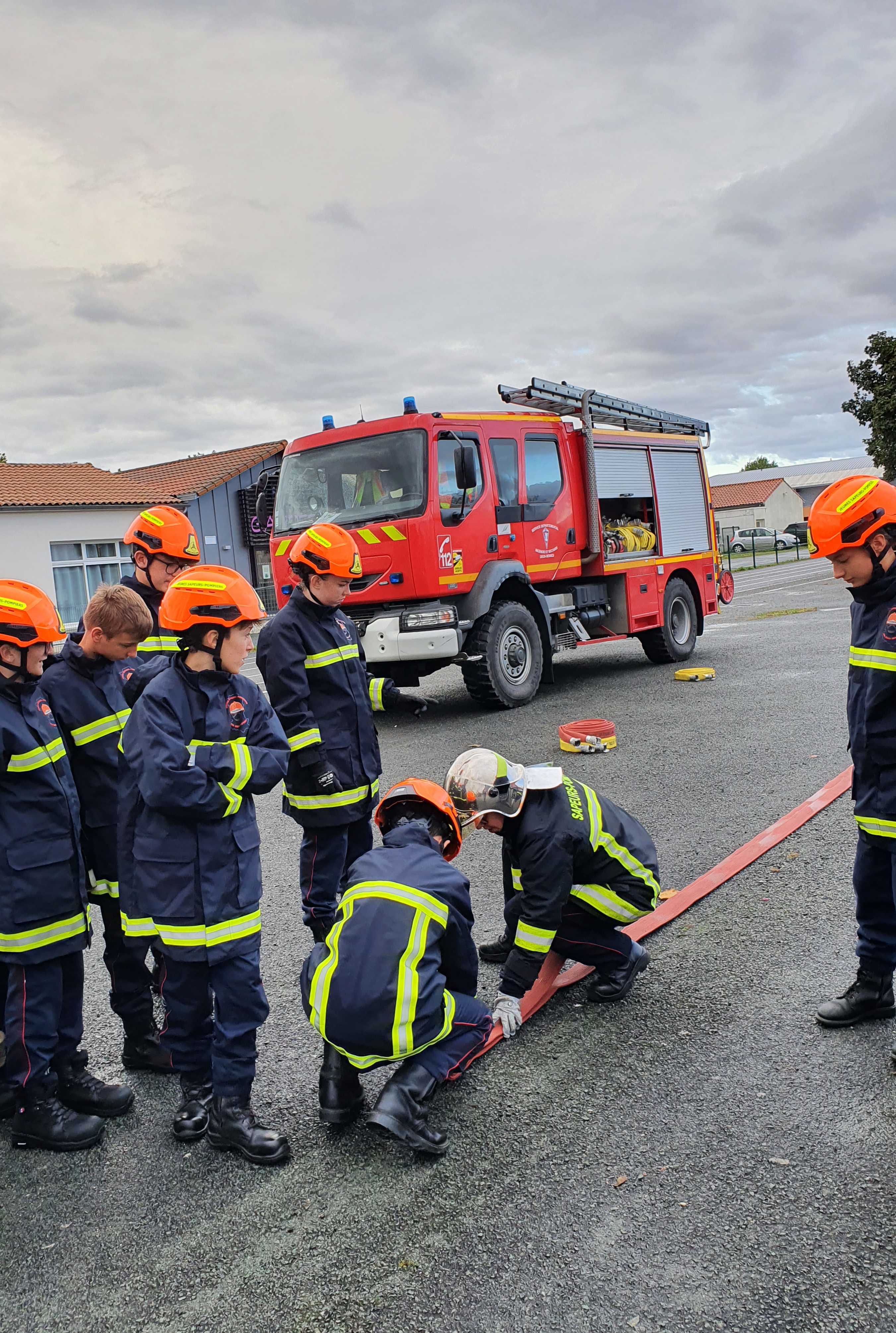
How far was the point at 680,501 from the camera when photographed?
1367 cm

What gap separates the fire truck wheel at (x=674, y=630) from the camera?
13000 mm

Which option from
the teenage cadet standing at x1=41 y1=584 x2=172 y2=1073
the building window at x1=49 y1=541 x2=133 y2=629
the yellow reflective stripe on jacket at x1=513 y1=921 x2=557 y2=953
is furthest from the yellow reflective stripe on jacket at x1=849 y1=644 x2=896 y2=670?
the building window at x1=49 y1=541 x2=133 y2=629

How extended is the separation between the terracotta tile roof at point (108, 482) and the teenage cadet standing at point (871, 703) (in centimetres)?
2516

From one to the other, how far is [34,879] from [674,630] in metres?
11.4

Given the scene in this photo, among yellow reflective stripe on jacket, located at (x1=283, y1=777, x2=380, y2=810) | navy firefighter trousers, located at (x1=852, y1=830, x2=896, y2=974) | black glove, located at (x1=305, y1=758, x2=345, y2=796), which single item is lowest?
navy firefighter trousers, located at (x1=852, y1=830, x2=896, y2=974)

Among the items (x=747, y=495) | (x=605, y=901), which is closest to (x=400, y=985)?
(x=605, y=901)

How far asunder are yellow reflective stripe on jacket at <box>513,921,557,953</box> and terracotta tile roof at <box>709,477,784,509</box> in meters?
85.0

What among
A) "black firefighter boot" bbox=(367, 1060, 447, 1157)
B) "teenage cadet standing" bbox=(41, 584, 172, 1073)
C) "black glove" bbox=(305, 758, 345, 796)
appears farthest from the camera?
"black glove" bbox=(305, 758, 345, 796)

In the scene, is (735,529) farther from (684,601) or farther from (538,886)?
(538,886)

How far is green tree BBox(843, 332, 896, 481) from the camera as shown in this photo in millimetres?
27219

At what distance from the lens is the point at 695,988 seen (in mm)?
3701

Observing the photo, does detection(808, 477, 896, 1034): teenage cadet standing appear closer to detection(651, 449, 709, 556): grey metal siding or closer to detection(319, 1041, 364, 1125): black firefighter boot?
detection(319, 1041, 364, 1125): black firefighter boot

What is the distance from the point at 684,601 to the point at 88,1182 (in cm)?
1192

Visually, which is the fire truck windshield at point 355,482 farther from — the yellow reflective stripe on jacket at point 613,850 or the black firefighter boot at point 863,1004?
the black firefighter boot at point 863,1004
